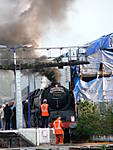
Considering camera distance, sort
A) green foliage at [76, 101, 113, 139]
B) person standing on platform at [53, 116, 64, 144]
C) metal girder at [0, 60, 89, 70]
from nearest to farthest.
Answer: green foliage at [76, 101, 113, 139] → person standing on platform at [53, 116, 64, 144] → metal girder at [0, 60, 89, 70]

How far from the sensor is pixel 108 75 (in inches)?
834

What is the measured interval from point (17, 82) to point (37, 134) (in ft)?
12.5

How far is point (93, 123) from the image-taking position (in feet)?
57.7

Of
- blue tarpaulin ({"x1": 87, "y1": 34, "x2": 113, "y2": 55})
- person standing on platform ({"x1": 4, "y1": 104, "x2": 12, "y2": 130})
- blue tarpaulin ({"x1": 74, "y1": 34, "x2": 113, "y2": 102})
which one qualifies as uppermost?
blue tarpaulin ({"x1": 87, "y1": 34, "x2": 113, "y2": 55})

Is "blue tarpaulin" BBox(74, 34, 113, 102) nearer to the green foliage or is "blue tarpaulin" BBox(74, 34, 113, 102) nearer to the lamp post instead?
the green foliage

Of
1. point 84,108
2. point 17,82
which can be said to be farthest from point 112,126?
point 17,82

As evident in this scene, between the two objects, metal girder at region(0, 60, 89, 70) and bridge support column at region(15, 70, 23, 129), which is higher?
metal girder at region(0, 60, 89, 70)

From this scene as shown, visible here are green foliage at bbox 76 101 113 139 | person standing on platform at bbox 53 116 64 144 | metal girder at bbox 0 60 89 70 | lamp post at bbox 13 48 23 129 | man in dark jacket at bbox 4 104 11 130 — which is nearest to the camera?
green foliage at bbox 76 101 113 139

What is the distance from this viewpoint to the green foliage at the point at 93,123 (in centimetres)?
1755

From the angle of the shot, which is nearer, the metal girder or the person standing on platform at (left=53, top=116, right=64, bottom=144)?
the person standing on platform at (left=53, top=116, right=64, bottom=144)

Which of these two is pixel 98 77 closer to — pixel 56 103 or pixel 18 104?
pixel 56 103

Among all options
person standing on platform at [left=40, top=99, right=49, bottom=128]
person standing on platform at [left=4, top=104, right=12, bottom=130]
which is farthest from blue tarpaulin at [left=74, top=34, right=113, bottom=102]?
person standing on platform at [left=4, top=104, right=12, bottom=130]

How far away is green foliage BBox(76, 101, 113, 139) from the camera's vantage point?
1755 cm

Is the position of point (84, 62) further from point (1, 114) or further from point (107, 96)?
point (1, 114)
